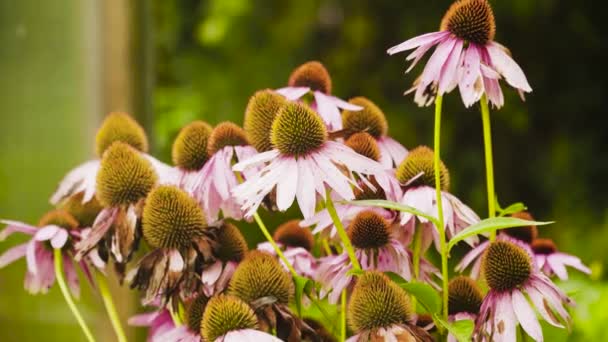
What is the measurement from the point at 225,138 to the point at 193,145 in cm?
4

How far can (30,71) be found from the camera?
3.99ft

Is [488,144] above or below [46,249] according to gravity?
above

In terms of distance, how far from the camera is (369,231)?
1.44 ft

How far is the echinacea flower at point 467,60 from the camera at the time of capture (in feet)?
1.31

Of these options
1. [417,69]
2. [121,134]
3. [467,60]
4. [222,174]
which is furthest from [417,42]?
[417,69]

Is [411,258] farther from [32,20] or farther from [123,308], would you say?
[32,20]

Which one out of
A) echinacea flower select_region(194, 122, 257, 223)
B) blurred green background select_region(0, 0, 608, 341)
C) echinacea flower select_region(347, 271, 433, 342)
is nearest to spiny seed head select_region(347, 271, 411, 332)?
echinacea flower select_region(347, 271, 433, 342)

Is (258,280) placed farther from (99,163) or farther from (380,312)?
(99,163)

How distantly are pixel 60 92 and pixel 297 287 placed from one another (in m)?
0.88

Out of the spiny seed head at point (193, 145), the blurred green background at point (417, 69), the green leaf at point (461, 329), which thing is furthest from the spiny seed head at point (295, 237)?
the blurred green background at point (417, 69)

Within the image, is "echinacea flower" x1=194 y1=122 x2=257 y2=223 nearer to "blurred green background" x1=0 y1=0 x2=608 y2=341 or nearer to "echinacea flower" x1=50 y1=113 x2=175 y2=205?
"echinacea flower" x1=50 y1=113 x2=175 y2=205

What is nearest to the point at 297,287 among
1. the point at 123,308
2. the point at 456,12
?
the point at 456,12

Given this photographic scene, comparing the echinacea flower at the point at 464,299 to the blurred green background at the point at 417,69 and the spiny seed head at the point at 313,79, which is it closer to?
the spiny seed head at the point at 313,79

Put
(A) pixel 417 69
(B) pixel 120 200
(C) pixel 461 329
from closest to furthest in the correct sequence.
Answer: (C) pixel 461 329
(B) pixel 120 200
(A) pixel 417 69
